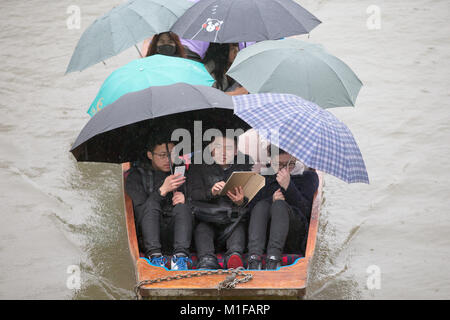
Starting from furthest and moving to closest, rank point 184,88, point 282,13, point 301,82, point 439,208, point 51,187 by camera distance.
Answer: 1. point 51,187
2. point 439,208
3. point 282,13
4. point 301,82
5. point 184,88

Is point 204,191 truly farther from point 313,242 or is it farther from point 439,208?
point 439,208

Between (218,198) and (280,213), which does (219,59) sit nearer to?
(218,198)

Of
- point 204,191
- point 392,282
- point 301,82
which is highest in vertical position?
point 301,82

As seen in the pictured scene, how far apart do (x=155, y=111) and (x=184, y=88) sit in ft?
1.19

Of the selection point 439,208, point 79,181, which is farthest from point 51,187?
point 439,208

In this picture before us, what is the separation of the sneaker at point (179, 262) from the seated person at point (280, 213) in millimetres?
397

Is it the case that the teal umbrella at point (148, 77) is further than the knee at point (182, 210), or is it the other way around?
the teal umbrella at point (148, 77)

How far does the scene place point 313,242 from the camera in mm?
4059

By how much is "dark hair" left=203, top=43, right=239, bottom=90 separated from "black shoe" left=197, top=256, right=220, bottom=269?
2.77 m

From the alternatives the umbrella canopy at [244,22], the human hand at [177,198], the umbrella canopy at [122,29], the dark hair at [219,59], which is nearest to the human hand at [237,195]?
the human hand at [177,198]

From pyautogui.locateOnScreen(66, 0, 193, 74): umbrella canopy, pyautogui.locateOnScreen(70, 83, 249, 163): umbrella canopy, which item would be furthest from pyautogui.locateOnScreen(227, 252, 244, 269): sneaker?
pyautogui.locateOnScreen(66, 0, 193, 74): umbrella canopy

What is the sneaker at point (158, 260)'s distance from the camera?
3.90 m

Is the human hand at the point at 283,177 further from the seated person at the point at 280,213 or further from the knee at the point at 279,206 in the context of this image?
the knee at the point at 279,206

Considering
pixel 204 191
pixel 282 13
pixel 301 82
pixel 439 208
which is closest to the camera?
pixel 204 191
